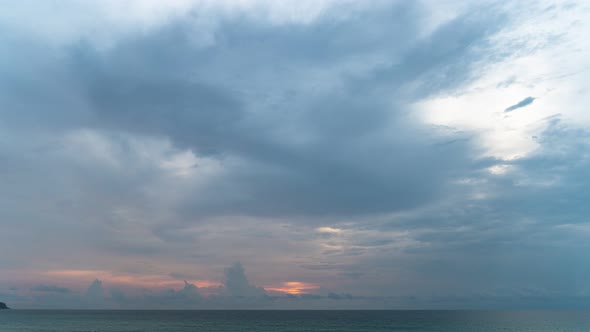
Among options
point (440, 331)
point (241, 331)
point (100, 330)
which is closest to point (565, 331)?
point (440, 331)

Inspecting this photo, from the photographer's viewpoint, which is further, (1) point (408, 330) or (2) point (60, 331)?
(1) point (408, 330)

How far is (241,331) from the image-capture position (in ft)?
525

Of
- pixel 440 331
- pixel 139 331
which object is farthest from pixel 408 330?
pixel 139 331

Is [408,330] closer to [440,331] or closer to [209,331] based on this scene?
Answer: [440,331]

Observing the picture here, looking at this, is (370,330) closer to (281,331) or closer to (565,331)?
(281,331)

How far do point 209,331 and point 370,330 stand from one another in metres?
62.0

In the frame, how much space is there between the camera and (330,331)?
162 meters

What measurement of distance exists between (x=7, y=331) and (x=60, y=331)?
1836 cm

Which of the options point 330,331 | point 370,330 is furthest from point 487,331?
point 330,331

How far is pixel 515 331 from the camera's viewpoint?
556 feet

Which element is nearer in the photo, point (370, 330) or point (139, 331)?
point (139, 331)

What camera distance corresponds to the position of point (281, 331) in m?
161

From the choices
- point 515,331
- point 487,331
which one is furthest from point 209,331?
point 515,331

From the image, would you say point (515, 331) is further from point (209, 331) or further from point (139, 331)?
point (139, 331)
